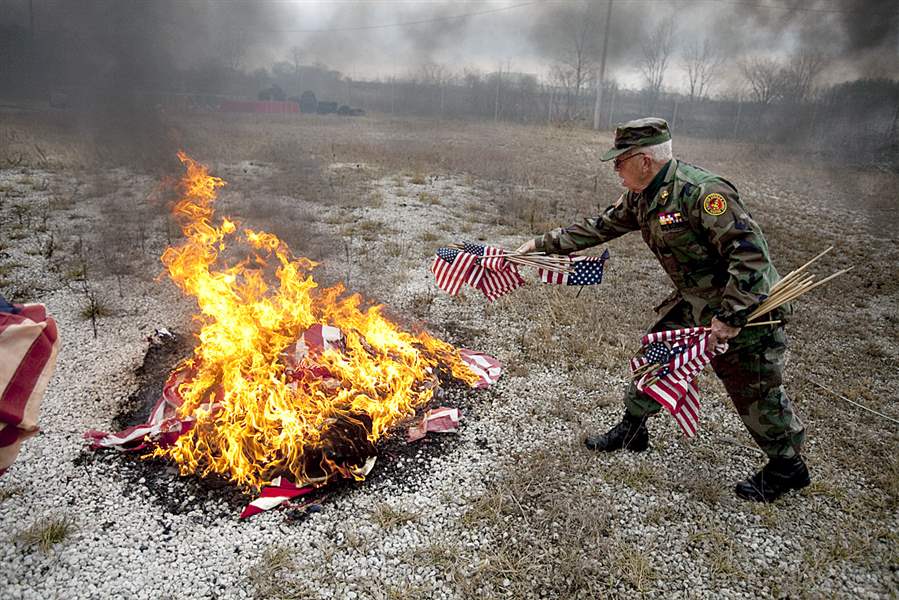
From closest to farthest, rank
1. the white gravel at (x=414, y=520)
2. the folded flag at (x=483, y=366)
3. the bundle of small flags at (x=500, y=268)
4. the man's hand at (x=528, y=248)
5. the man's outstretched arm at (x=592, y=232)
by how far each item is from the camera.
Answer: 1. the white gravel at (x=414, y=520)
2. the man's outstretched arm at (x=592, y=232)
3. the bundle of small flags at (x=500, y=268)
4. the man's hand at (x=528, y=248)
5. the folded flag at (x=483, y=366)

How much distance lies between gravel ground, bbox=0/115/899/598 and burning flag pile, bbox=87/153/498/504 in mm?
194

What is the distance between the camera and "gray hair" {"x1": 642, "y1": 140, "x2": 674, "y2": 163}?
3.15 m

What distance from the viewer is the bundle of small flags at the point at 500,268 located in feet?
12.3

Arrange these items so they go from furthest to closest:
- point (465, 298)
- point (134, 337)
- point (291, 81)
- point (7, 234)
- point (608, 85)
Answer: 1. point (291, 81)
2. point (608, 85)
3. point (7, 234)
4. point (465, 298)
5. point (134, 337)

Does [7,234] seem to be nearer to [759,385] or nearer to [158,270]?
[158,270]

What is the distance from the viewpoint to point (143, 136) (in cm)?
1020

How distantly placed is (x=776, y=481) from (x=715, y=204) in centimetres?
185

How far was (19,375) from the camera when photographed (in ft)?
5.75

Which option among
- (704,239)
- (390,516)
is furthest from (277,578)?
(704,239)

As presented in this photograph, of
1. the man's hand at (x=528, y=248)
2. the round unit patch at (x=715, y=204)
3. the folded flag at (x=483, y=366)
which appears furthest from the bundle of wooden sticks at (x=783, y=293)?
the folded flag at (x=483, y=366)

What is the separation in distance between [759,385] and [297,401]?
2.99 meters

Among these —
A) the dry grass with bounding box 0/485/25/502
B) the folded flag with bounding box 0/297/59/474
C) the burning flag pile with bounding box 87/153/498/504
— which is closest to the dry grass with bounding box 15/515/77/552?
the dry grass with bounding box 0/485/25/502

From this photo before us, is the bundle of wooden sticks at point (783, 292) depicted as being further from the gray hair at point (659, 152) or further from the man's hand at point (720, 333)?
the gray hair at point (659, 152)

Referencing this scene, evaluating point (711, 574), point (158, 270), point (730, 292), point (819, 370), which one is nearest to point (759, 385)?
point (730, 292)
